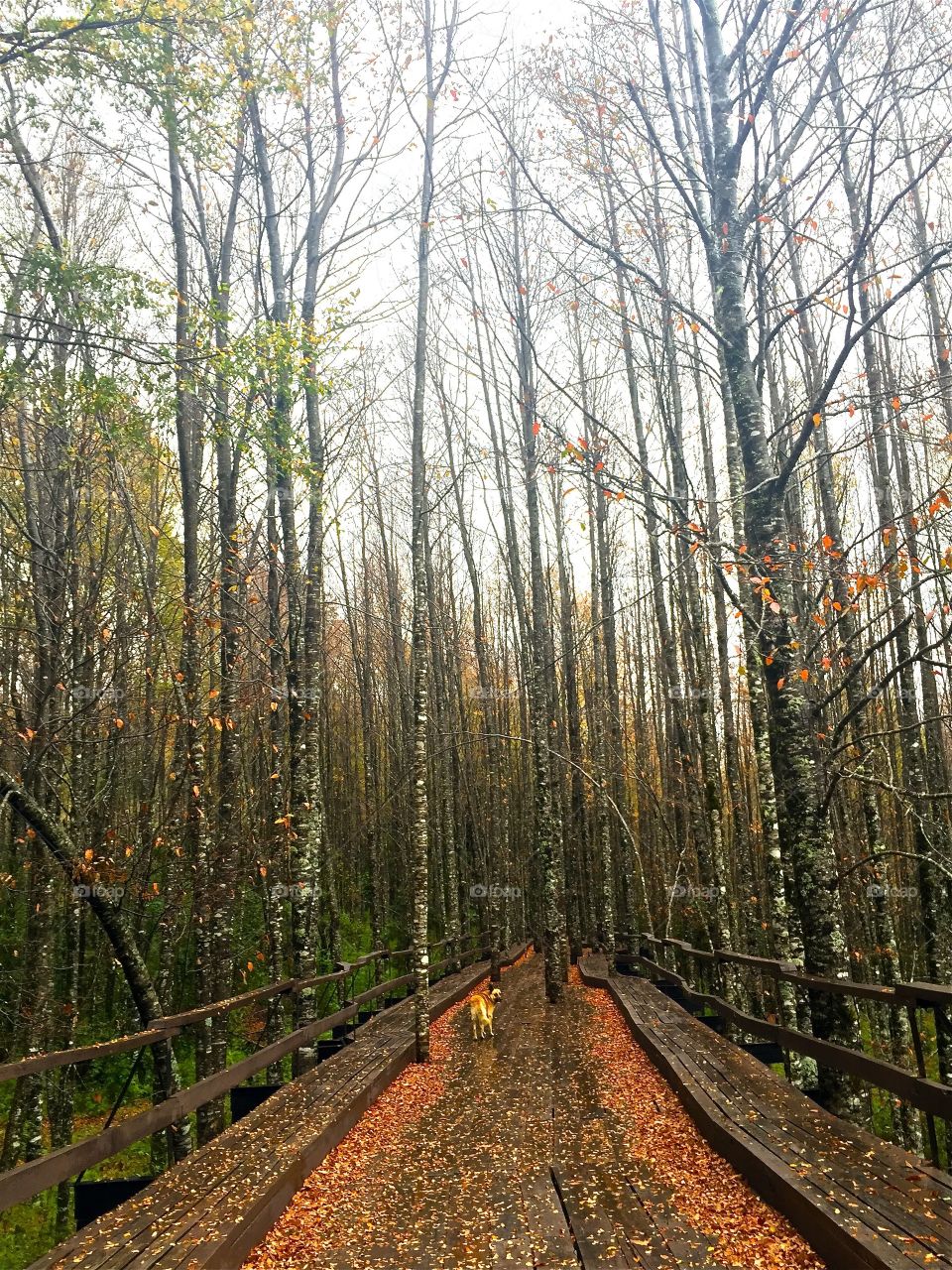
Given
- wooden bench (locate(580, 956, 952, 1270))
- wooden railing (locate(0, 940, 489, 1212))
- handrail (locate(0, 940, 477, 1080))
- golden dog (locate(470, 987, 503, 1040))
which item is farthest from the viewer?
golden dog (locate(470, 987, 503, 1040))

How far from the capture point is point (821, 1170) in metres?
4.21

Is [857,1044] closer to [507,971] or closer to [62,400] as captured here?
[62,400]

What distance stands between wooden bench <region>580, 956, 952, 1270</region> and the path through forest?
16 centimetres

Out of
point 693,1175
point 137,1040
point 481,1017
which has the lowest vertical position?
point 481,1017

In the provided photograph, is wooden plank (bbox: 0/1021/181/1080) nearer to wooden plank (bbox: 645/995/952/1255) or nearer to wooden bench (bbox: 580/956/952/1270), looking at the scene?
wooden bench (bbox: 580/956/952/1270)

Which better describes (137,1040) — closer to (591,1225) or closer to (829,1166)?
(591,1225)

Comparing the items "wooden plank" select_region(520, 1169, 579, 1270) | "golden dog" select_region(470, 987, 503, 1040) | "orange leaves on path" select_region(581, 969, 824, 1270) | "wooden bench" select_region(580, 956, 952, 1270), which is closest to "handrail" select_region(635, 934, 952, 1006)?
"wooden bench" select_region(580, 956, 952, 1270)

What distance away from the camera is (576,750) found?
62.2 ft

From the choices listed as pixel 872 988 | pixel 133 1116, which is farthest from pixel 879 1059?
pixel 133 1116

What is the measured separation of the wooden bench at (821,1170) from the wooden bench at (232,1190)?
2.67m

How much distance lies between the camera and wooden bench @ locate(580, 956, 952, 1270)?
3344 mm

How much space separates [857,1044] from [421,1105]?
378cm

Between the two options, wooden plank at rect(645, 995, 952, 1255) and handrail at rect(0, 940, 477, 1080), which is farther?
handrail at rect(0, 940, 477, 1080)

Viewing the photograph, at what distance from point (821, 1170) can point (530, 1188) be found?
171cm
